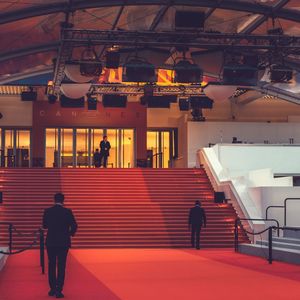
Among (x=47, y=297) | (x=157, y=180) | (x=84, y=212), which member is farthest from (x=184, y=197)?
(x=47, y=297)

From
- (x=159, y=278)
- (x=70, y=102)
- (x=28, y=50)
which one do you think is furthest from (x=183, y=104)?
(x=159, y=278)

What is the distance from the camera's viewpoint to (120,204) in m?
24.7

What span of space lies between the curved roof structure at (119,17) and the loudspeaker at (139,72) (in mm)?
1024

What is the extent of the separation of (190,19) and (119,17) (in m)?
2.42

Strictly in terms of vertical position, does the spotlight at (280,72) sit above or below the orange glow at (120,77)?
below

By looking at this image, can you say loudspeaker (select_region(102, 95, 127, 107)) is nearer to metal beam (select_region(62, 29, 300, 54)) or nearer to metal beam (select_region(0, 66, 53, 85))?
metal beam (select_region(0, 66, 53, 85))

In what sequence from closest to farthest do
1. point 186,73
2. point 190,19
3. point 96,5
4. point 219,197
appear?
point 96,5 → point 190,19 → point 186,73 → point 219,197

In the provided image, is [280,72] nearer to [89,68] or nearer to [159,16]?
[159,16]

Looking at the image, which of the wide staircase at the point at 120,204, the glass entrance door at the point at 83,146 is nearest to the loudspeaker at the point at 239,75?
the wide staircase at the point at 120,204

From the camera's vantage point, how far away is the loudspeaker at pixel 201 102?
111ft

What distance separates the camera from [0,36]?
2400cm

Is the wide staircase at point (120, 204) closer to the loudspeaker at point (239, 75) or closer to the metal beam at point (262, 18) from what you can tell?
the loudspeaker at point (239, 75)

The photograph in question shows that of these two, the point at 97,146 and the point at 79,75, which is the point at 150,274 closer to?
the point at 79,75

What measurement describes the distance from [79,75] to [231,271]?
10.5 meters
